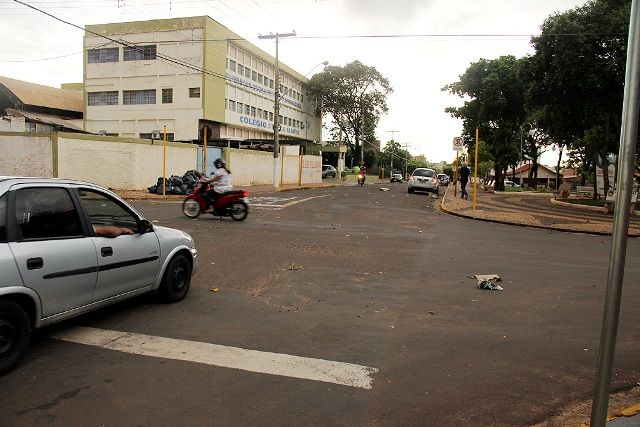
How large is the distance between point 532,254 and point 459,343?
6.21 metres

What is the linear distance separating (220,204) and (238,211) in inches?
22.2

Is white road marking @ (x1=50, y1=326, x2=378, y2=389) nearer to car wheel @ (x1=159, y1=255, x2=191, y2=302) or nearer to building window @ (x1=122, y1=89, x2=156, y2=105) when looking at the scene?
car wheel @ (x1=159, y1=255, x2=191, y2=302)

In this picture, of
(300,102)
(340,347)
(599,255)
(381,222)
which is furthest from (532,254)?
(300,102)

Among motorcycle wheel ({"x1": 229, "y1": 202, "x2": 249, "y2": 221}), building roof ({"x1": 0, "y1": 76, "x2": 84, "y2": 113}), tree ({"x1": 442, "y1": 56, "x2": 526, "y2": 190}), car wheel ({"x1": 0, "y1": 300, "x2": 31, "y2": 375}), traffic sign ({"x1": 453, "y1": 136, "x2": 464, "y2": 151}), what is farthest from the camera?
building roof ({"x1": 0, "y1": 76, "x2": 84, "y2": 113})

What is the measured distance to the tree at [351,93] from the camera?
6581 centimetres

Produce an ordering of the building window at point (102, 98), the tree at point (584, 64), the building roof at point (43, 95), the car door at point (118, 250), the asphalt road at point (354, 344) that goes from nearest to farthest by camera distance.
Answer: the asphalt road at point (354, 344), the car door at point (118, 250), the tree at point (584, 64), the building roof at point (43, 95), the building window at point (102, 98)

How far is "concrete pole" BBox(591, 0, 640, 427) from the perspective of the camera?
7.73 feet

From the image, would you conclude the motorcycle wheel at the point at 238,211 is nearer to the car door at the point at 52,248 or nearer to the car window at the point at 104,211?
the car window at the point at 104,211

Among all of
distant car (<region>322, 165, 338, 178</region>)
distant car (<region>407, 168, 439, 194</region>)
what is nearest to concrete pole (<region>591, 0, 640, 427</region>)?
distant car (<region>407, 168, 439, 194</region>)

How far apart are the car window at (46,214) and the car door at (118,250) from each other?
19 centimetres

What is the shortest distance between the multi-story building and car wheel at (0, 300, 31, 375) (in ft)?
125

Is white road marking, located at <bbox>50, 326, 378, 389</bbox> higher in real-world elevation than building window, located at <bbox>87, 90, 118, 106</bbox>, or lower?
lower

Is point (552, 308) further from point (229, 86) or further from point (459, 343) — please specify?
point (229, 86)

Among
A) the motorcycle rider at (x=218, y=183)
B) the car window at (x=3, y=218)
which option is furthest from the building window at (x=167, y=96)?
the car window at (x=3, y=218)
